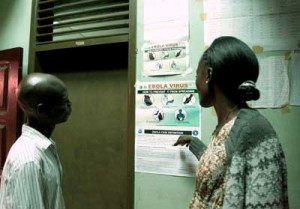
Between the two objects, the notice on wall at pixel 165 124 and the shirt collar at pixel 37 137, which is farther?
the notice on wall at pixel 165 124

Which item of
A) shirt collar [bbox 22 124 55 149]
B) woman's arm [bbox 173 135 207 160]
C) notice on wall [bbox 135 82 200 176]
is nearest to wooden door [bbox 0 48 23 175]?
notice on wall [bbox 135 82 200 176]

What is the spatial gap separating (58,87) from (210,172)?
640mm

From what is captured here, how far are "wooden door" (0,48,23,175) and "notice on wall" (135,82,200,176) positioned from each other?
86cm

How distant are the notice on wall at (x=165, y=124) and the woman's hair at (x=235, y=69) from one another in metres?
0.62

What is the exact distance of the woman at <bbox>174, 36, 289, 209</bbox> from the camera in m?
0.88

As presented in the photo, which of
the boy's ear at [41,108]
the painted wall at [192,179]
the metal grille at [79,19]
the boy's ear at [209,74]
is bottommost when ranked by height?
the painted wall at [192,179]

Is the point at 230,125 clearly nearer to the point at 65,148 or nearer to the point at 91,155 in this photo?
the point at 91,155

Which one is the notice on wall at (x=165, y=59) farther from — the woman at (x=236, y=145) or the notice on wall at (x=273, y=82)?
the woman at (x=236, y=145)

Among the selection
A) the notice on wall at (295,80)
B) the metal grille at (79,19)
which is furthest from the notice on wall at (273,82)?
the metal grille at (79,19)

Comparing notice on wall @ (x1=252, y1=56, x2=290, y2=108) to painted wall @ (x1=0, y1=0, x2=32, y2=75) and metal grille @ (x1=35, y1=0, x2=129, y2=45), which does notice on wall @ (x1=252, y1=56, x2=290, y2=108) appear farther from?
painted wall @ (x1=0, y1=0, x2=32, y2=75)

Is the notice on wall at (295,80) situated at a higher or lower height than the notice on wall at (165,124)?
higher

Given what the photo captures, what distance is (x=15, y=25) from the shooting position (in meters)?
2.33

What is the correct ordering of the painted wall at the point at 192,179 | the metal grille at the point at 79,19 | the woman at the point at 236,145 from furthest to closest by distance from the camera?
the metal grille at the point at 79,19 < the painted wall at the point at 192,179 < the woman at the point at 236,145

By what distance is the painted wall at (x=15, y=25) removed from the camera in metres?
2.28
